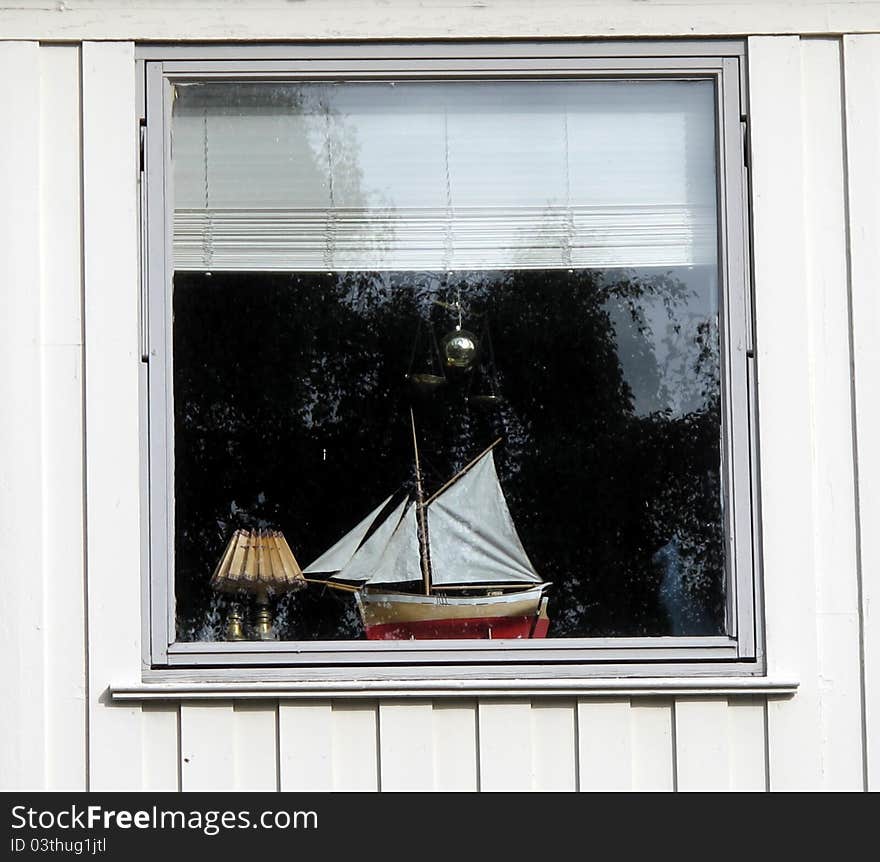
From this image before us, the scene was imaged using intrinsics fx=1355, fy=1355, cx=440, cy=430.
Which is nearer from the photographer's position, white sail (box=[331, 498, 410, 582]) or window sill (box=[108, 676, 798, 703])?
window sill (box=[108, 676, 798, 703])

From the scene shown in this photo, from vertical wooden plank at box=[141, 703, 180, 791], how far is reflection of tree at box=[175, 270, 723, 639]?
0.85 ft

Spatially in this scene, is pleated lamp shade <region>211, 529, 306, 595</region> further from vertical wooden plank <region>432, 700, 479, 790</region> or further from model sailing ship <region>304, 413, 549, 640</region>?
vertical wooden plank <region>432, 700, 479, 790</region>

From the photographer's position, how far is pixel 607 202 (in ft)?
13.0

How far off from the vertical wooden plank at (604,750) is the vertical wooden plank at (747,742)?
284 mm

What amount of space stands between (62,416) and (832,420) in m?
2.13

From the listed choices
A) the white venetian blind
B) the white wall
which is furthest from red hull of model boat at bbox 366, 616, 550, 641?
the white venetian blind

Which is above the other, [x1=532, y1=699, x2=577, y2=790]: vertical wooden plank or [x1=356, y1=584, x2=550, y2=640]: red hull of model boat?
[x1=356, y1=584, x2=550, y2=640]: red hull of model boat

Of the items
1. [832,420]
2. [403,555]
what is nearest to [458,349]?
[403,555]

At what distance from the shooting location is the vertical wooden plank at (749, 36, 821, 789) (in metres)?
3.70

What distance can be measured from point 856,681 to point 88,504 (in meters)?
2.16

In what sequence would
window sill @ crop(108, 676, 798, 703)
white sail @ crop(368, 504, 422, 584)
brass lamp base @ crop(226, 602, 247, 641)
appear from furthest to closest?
1. white sail @ crop(368, 504, 422, 584)
2. brass lamp base @ crop(226, 602, 247, 641)
3. window sill @ crop(108, 676, 798, 703)

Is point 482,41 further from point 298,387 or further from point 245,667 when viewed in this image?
point 245,667

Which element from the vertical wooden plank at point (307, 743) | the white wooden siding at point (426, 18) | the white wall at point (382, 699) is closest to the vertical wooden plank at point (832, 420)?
the white wall at point (382, 699)

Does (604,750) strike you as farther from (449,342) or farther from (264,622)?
(449,342)
